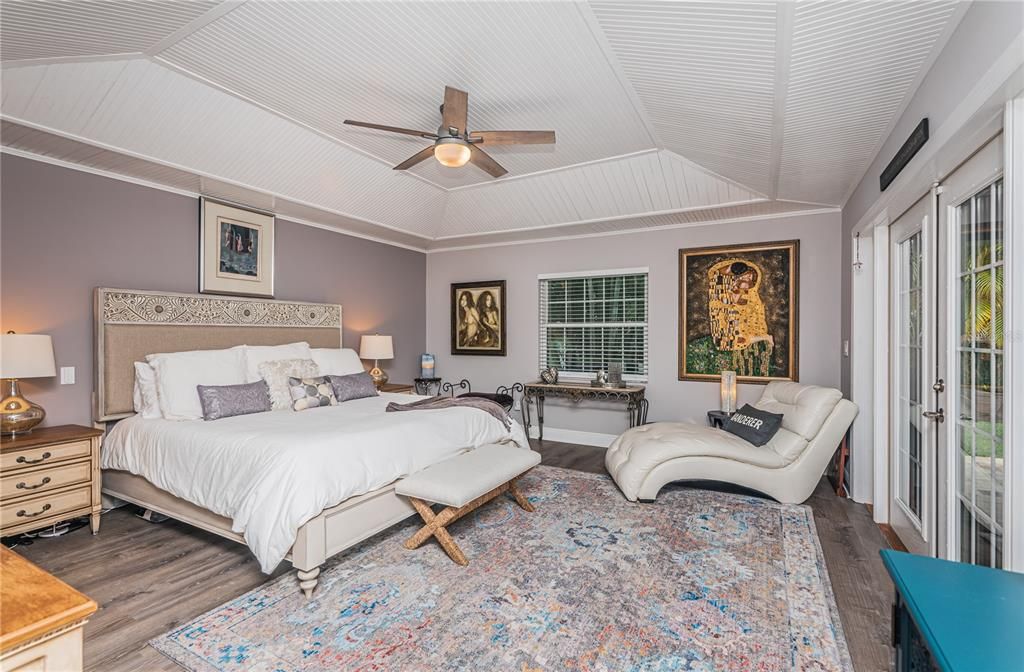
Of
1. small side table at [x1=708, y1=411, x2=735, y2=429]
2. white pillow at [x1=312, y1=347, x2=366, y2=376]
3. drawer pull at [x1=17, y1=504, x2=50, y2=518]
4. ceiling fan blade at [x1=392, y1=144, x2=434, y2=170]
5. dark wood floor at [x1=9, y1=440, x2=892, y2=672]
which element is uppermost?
ceiling fan blade at [x1=392, y1=144, x2=434, y2=170]

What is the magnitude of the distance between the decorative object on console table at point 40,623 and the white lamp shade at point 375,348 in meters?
4.38

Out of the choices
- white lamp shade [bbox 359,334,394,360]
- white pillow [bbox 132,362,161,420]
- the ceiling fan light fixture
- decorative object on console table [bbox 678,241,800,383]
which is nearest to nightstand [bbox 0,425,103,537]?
white pillow [bbox 132,362,161,420]

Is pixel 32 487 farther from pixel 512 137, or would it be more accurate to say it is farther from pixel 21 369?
pixel 512 137

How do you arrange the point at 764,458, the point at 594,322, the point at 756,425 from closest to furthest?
the point at 764,458
the point at 756,425
the point at 594,322

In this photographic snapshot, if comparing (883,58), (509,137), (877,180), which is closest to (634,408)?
(877,180)

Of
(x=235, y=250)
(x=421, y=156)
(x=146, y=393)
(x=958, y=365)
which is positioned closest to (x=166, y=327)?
(x=146, y=393)

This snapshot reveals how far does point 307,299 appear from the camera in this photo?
5051mm

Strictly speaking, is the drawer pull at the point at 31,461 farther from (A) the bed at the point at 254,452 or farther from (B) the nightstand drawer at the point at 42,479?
(A) the bed at the point at 254,452

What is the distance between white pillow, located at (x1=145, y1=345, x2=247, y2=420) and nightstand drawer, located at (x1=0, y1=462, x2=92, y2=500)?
54cm

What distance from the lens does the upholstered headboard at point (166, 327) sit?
354 cm

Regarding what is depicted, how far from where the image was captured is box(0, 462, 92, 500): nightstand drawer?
2812mm

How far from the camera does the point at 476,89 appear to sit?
121 inches

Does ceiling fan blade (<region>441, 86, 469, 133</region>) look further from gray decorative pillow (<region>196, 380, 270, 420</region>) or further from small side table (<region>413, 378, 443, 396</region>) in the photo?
small side table (<region>413, 378, 443, 396</region>)

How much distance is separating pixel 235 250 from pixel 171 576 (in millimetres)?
2771
